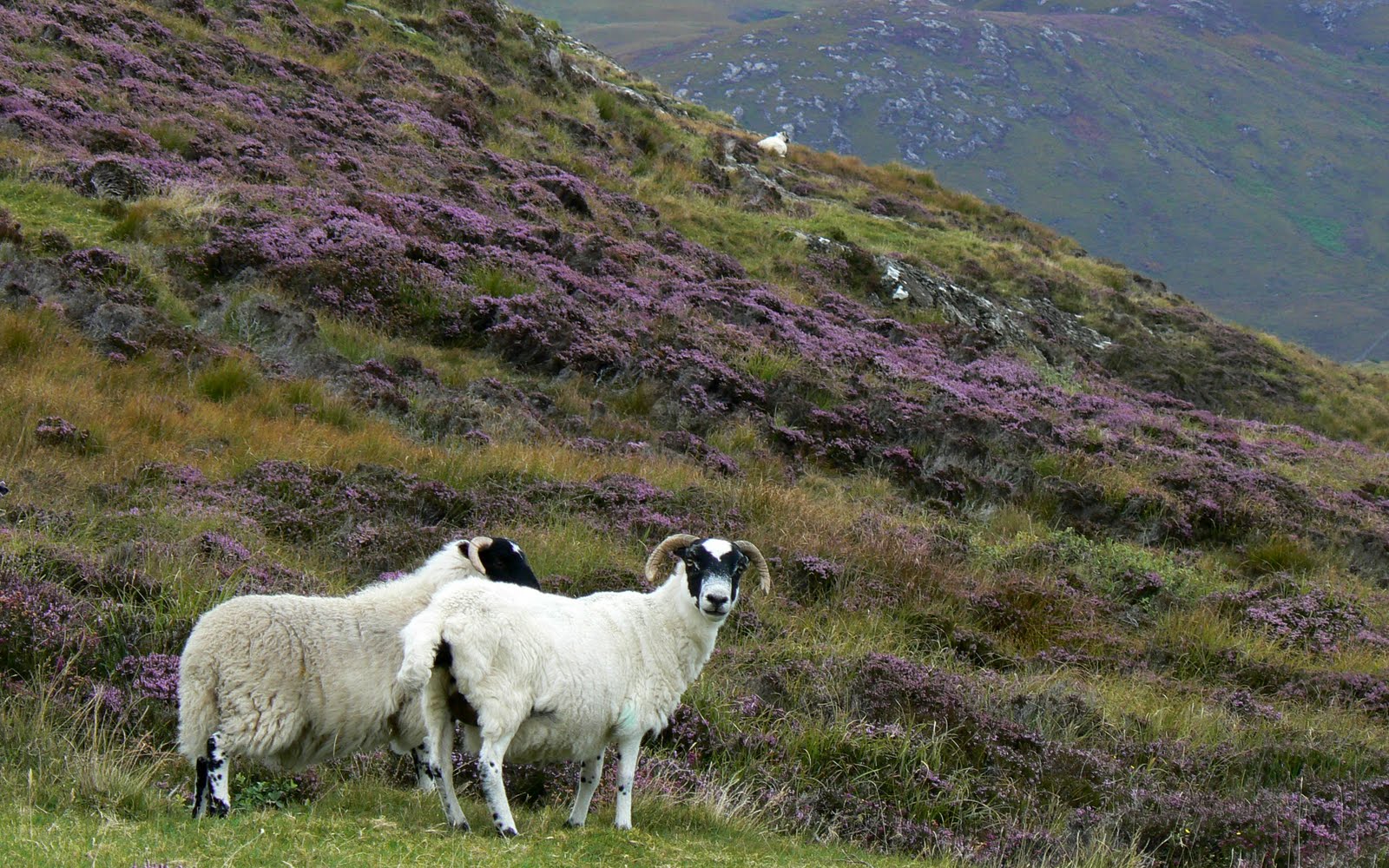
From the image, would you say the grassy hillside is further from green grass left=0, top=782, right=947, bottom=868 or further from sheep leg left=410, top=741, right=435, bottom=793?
sheep leg left=410, top=741, right=435, bottom=793

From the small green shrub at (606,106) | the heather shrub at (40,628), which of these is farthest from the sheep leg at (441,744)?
the small green shrub at (606,106)

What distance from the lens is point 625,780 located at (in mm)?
5945

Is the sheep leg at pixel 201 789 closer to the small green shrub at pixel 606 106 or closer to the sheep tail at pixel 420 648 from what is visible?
the sheep tail at pixel 420 648

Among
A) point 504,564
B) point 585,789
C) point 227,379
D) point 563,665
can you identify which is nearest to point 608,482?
point 227,379

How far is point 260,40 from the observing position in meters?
22.9

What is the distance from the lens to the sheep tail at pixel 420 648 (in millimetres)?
5199

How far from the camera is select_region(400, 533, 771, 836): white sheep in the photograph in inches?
210

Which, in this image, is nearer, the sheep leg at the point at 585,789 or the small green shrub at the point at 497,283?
the sheep leg at the point at 585,789

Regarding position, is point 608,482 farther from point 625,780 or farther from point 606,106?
point 606,106

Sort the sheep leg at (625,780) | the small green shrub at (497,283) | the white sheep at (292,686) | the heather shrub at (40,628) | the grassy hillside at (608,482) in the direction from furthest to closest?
1. the small green shrub at (497,283)
2. the grassy hillside at (608,482)
3. the heather shrub at (40,628)
4. the sheep leg at (625,780)
5. the white sheep at (292,686)

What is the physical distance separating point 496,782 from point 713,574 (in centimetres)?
172

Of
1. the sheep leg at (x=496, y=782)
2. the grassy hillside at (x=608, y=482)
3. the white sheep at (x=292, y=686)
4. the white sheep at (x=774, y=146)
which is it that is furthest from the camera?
the white sheep at (x=774, y=146)

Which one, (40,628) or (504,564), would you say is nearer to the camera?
(40,628)

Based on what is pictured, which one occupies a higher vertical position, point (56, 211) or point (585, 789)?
point (56, 211)
